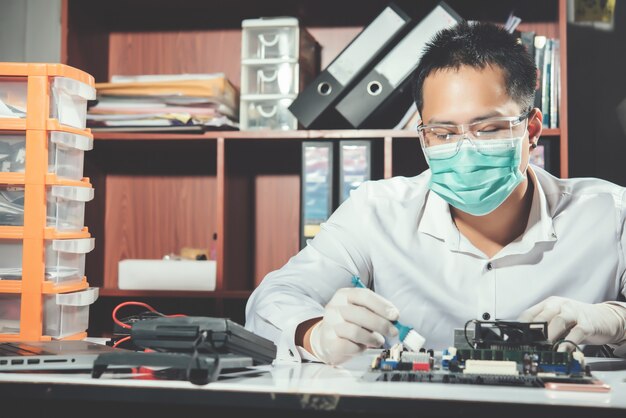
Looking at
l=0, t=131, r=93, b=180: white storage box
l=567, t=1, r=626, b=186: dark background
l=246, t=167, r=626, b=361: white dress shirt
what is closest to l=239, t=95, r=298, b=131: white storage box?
l=246, t=167, r=626, b=361: white dress shirt

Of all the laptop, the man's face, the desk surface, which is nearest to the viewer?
the desk surface

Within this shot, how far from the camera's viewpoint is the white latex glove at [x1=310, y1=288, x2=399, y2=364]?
101cm

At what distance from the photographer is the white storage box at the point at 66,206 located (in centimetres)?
145

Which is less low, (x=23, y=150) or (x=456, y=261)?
(x=23, y=150)

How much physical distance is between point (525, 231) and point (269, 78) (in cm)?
99

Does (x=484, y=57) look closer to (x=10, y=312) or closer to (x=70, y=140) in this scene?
(x=70, y=140)

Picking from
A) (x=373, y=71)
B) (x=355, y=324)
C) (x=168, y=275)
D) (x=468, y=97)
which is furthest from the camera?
(x=168, y=275)

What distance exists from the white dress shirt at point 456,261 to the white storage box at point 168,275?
62cm

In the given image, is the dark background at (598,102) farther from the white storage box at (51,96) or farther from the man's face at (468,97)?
the white storage box at (51,96)

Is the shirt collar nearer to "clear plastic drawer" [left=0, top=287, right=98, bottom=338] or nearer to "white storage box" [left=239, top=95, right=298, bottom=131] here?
"white storage box" [left=239, top=95, right=298, bottom=131]

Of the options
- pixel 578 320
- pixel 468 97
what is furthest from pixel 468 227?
pixel 578 320

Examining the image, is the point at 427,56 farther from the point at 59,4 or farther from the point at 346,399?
the point at 59,4

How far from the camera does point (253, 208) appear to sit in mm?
2338

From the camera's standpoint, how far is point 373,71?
6.50 ft
